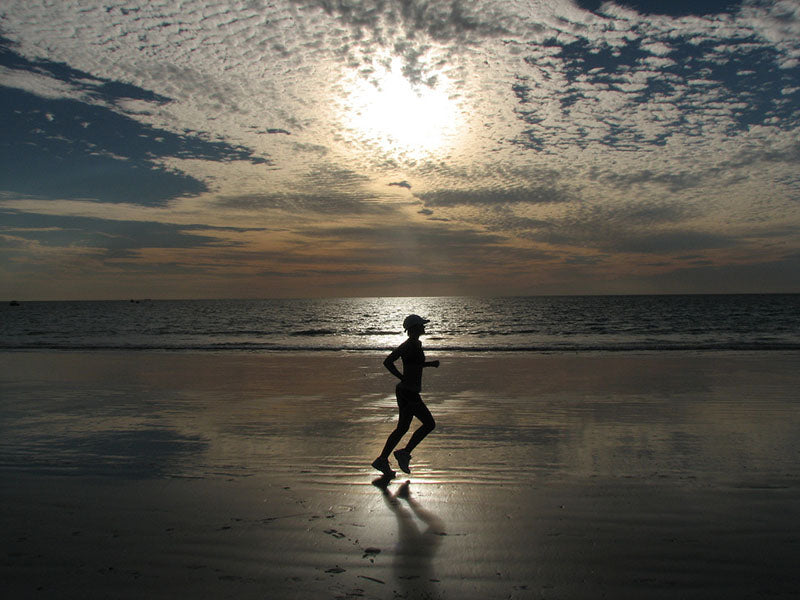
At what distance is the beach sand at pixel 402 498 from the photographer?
384 centimetres

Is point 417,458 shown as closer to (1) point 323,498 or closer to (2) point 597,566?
(1) point 323,498

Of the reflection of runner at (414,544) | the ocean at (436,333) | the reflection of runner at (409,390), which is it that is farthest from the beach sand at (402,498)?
the ocean at (436,333)

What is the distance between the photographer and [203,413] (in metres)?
9.92

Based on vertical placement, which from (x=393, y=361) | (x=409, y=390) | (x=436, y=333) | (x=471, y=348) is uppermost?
(x=393, y=361)

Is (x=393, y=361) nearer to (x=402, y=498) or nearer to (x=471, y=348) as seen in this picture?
(x=402, y=498)

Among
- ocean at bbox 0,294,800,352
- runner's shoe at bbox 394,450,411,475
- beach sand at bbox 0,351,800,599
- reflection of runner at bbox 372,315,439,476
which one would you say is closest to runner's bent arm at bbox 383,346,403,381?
reflection of runner at bbox 372,315,439,476

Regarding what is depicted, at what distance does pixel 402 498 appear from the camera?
17.8ft

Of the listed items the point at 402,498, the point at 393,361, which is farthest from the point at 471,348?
the point at 402,498

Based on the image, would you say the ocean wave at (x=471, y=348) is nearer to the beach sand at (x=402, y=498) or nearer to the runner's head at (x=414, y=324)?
the beach sand at (x=402, y=498)

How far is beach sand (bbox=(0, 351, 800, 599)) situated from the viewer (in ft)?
12.6

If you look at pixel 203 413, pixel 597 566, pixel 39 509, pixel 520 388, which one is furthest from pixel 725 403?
pixel 39 509

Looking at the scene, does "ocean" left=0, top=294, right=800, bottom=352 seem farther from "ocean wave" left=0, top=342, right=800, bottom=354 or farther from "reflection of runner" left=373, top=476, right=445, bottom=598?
"reflection of runner" left=373, top=476, right=445, bottom=598

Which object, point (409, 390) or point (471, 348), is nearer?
point (409, 390)

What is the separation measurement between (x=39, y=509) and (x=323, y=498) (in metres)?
2.65
